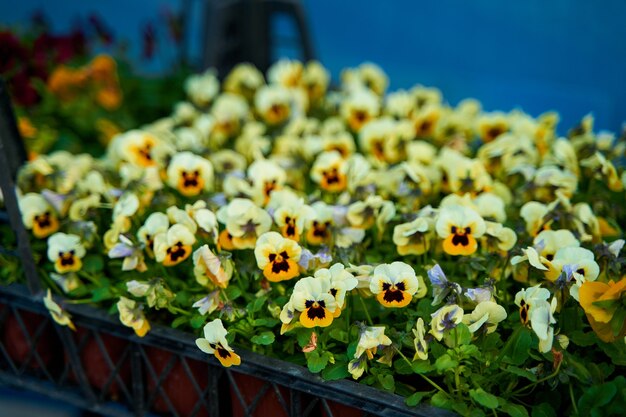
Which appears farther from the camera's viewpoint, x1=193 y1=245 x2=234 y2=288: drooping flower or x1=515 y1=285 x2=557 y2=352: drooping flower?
x1=193 y1=245 x2=234 y2=288: drooping flower

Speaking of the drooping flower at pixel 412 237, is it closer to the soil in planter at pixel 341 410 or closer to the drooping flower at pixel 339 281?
the drooping flower at pixel 339 281

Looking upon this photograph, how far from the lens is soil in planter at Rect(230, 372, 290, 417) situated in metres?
1.38

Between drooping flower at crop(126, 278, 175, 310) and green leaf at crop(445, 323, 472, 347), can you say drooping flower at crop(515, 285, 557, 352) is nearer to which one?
green leaf at crop(445, 323, 472, 347)

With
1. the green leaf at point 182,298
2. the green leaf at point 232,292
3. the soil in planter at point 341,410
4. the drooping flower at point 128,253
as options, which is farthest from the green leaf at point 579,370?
the drooping flower at point 128,253

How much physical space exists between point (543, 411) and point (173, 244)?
72 cm

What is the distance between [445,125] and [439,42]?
1.01 m

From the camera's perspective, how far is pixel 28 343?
5.50 feet

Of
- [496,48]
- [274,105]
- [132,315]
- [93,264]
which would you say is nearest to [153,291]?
[132,315]

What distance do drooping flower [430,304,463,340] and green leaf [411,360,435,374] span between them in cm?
5

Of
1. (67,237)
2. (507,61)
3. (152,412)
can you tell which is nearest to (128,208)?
(67,237)

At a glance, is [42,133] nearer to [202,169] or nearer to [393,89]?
[202,169]

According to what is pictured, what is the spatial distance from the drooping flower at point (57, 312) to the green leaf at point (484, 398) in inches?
30.9

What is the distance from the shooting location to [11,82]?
2416mm

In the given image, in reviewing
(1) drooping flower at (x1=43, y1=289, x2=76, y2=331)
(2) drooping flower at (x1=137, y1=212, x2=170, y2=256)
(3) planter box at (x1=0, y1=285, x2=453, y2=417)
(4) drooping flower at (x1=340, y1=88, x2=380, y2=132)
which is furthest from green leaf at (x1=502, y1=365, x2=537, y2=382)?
(4) drooping flower at (x1=340, y1=88, x2=380, y2=132)
